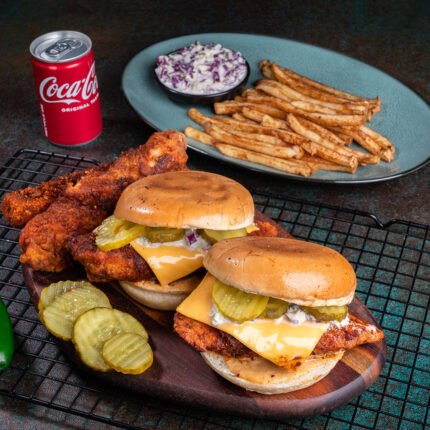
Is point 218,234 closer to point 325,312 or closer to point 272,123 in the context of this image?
point 325,312

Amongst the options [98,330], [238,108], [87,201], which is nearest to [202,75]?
[238,108]

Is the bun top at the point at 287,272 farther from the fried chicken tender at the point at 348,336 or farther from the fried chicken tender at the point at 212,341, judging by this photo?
the fried chicken tender at the point at 212,341

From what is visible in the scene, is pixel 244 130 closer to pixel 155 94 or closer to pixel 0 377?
pixel 155 94

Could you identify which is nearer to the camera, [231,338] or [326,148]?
[231,338]

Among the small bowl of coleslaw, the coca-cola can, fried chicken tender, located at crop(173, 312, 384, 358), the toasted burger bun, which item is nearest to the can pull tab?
the coca-cola can

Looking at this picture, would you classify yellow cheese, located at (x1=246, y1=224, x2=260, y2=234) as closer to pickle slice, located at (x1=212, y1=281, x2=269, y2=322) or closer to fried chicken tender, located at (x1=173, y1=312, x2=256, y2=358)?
pickle slice, located at (x1=212, y1=281, x2=269, y2=322)

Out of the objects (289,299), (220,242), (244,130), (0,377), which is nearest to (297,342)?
(289,299)
